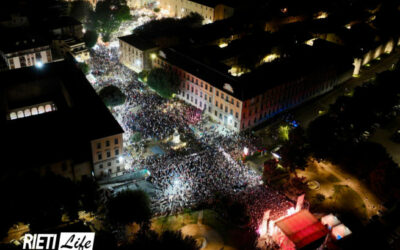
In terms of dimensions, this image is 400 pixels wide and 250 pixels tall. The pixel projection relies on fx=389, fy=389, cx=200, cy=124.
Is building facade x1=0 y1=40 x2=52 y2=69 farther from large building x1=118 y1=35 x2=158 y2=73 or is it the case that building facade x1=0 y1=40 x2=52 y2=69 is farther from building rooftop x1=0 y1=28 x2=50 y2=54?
large building x1=118 y1=35 x2=158 y2=73

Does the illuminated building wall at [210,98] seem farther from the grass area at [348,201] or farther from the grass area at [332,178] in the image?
the grass area at [348,201]

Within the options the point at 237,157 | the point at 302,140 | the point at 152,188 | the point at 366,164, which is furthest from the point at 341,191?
the point at 152,188

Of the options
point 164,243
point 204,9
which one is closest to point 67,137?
point 164,243

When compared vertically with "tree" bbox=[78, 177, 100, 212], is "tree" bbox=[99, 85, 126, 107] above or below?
above

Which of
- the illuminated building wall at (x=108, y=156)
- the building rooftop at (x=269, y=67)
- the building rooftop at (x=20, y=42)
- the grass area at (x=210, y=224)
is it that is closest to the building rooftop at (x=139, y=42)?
the building rooftop at (x=269, y=67)

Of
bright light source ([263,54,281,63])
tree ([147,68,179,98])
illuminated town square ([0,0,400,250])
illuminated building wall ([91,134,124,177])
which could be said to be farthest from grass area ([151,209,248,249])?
bright light source ([263,54,281,63])

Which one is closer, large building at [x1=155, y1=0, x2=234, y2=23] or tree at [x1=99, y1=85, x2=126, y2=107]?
tree at [x1=99, y1=85, x2=126, y2=107]
